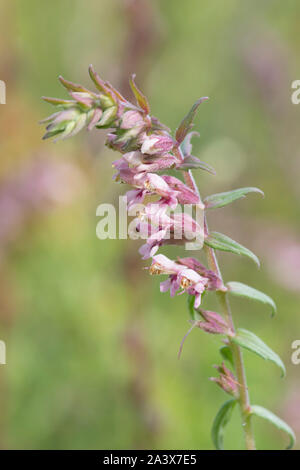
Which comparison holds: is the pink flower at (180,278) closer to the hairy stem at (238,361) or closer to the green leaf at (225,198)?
the hairy stem at (238,361)

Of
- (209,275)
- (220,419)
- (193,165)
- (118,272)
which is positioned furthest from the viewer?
(118,272)

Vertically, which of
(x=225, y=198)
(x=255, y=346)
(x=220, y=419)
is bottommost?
(x=220, y=419)

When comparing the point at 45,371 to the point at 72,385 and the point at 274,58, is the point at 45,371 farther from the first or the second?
the point at 274,58

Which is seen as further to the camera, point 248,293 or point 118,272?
point 118,272

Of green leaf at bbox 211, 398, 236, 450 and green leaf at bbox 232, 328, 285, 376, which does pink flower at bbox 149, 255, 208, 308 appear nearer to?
green leaf at bbox 232, 328, 285, 376

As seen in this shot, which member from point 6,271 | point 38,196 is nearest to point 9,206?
point 38,196

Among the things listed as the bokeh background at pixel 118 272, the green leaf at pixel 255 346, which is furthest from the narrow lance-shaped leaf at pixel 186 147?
the bokeh background at pixel 118 272

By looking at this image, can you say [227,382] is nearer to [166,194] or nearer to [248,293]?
[248,293]

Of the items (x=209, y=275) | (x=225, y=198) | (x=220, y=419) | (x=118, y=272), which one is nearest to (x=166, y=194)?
(x=225, y=198)
